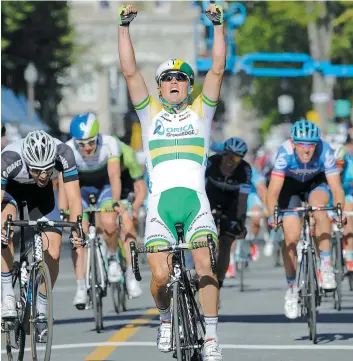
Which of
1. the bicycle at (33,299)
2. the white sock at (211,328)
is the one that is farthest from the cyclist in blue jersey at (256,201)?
the white sock at (211,328)

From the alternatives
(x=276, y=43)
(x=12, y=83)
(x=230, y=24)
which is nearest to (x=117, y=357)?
A: (x=230, y=24)

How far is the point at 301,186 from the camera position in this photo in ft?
46.4

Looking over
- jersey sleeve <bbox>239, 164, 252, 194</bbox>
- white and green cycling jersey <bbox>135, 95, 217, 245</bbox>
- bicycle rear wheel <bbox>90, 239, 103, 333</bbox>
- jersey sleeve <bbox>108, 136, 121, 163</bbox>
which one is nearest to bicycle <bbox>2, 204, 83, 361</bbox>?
white and green cycling jersey <bbox>135, 95, 217, 245</bbox>

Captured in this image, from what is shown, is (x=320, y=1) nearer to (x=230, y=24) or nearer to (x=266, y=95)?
(x=230, y=24)

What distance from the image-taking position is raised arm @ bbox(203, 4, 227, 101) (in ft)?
34.3

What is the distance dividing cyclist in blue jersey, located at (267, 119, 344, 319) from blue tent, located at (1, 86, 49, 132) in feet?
93.3

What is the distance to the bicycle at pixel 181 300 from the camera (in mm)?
9875

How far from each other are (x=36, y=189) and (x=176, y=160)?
143 centimetres

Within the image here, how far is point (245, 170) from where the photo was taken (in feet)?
51.7

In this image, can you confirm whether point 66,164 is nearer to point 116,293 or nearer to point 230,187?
point 230,187

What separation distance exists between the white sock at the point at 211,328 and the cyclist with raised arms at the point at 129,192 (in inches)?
222

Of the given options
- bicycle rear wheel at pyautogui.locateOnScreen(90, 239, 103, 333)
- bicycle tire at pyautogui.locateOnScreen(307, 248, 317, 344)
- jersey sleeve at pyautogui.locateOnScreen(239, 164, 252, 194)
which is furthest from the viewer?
jersey sleeve at pyautogui.locateOnScreen(239, 164, 252, 194)

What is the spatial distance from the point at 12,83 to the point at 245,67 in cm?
862

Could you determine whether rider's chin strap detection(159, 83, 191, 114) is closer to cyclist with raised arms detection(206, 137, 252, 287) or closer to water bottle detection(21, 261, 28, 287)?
water bottle detection(21, 261, 28, 287)
